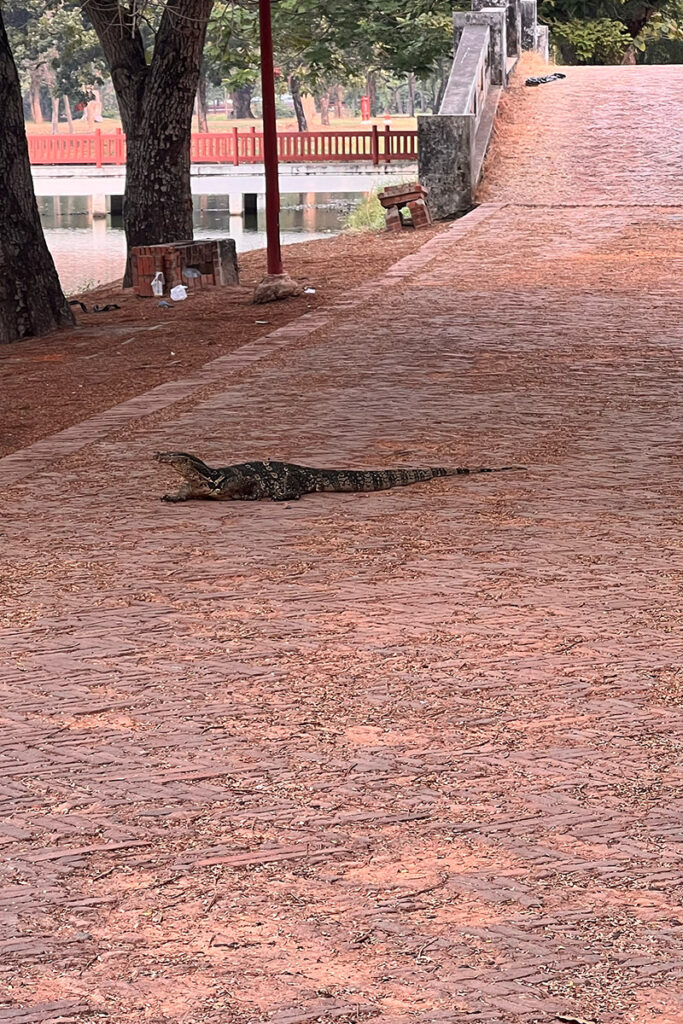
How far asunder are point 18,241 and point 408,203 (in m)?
6.51

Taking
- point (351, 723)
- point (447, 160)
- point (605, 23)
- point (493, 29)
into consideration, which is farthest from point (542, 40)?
point (351, 723)

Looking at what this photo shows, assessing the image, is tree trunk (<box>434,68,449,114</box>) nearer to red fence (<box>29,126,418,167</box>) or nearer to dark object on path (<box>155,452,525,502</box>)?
red fence (<box>29,126,418,167</box>)

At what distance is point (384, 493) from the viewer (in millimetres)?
6621

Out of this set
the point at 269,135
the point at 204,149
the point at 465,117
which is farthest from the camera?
the point at 204,149

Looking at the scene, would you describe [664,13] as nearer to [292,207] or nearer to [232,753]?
[292,207]

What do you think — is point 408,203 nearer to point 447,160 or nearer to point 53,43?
point 447,160

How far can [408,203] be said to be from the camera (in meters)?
18.0

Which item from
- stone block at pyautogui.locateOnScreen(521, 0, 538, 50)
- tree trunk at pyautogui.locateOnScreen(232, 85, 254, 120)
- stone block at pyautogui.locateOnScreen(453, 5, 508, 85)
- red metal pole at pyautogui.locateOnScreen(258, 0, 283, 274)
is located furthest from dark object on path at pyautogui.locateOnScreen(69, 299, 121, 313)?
tree trunk at pyautogui.locateOnScreen(232, 85, 254, 120)

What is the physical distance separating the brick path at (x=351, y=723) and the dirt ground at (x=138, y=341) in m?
1.00

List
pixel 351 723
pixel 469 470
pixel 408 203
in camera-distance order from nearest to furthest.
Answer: pixel 351 723 < pixel 469 470 < pixel 408 203

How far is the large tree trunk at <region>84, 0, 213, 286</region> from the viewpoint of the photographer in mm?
16000

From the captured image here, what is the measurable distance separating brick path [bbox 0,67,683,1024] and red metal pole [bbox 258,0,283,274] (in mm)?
5069

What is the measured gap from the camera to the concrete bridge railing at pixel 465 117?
17906 mm

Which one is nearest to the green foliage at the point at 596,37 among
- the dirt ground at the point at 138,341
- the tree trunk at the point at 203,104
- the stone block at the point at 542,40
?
the stone block at the point at 542,40
